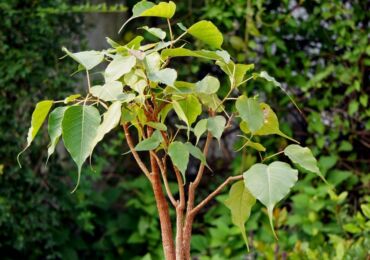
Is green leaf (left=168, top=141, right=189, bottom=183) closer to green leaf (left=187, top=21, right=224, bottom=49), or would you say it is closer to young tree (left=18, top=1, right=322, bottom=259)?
young tree (left=18, top=1, right=322, bottom=259)

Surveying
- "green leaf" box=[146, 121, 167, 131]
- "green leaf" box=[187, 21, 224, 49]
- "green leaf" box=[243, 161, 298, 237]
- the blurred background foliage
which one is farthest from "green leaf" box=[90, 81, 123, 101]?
the blurred background foliage

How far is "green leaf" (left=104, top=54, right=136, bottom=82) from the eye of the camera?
1.60 m

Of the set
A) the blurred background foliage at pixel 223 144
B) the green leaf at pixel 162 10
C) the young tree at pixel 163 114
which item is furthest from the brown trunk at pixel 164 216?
the blurred background foliage at pixel 223 144

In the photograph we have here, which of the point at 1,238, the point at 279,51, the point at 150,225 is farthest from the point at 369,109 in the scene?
the point at 1,238

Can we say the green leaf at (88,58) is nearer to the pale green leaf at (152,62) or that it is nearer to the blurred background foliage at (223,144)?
the pale green leaf at (152,62)

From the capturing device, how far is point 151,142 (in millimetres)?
1702

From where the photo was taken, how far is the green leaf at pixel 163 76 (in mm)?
1569

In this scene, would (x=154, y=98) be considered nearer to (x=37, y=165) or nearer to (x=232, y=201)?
(x=232, y=201)

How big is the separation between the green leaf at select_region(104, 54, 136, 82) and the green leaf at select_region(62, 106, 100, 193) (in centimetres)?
9

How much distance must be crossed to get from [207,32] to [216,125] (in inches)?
8.7

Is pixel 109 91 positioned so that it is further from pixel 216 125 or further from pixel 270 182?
pixel 270 182

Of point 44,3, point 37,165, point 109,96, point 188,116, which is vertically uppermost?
point 109,96

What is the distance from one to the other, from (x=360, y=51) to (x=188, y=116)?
8.93ft

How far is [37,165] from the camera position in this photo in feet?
13.6
